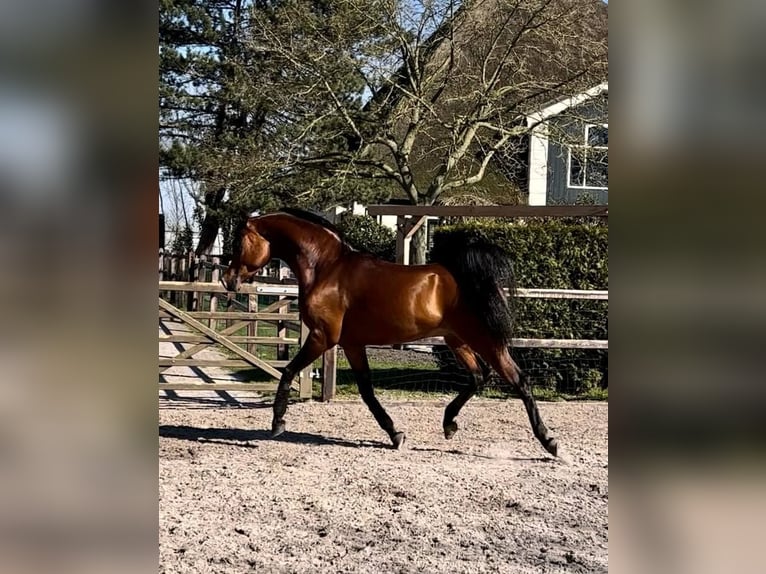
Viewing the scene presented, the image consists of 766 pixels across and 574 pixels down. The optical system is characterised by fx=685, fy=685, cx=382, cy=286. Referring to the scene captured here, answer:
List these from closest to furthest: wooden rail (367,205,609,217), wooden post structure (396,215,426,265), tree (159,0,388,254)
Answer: wooden rail (367,205,609,217) → wooden post structure (396,215,426,265) → tree (159,0,388,254)

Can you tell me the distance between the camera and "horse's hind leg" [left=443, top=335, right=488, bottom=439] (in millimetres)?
5434

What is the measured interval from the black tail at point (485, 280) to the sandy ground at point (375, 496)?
1051 mm

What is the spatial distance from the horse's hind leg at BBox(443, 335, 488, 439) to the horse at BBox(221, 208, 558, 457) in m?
0.29

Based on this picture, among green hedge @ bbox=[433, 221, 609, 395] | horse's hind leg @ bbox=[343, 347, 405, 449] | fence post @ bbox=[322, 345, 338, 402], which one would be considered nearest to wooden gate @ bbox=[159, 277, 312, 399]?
fence post @ bbox=[322, 345, 338, 402]

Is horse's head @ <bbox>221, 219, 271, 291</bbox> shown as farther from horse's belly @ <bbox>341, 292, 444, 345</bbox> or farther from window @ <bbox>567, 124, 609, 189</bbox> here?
window @ <bbox>567, 124, 609, 189</bbox>

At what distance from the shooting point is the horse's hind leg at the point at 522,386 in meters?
5.05

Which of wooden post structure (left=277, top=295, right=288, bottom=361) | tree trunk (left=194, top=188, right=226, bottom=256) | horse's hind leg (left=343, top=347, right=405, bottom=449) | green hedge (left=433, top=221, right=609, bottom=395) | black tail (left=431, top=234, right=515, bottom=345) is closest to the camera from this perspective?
black tail (left=431, top=234, right=515, bottom=345)

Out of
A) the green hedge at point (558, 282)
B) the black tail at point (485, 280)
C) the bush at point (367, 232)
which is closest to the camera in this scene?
the black tail at point (485, 280)

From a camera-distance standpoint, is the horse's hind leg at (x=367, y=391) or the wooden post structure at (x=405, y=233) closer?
the horse's hind leg at (x=367, y=391)

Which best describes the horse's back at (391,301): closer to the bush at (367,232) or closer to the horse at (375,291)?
the horse at (375,291)

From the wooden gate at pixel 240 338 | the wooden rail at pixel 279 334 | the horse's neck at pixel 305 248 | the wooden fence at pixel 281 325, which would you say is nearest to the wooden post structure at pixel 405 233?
the wooden fence at pixel 281 325

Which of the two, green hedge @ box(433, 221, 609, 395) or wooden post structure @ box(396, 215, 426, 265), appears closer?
green hedge @ box(433, 221, 609, 395)

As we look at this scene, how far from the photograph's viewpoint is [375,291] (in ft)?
17.1
